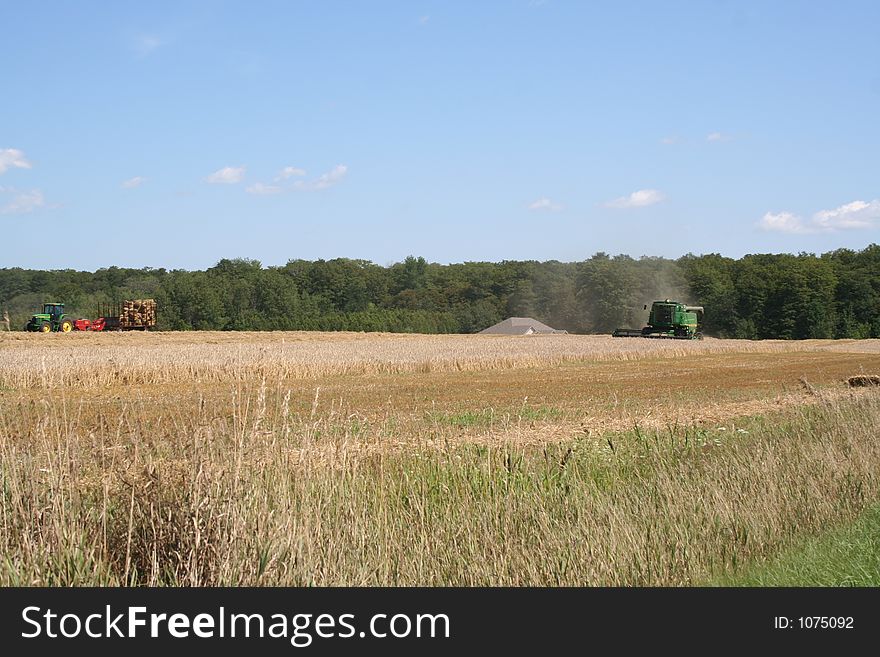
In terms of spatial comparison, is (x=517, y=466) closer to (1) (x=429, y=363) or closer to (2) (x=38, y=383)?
(2) (x=38, y=383)

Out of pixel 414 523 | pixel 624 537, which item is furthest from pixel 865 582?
pixel 414 523

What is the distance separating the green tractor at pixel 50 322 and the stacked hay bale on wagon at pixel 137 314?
452 cm

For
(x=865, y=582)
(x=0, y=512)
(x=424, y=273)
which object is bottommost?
(x=865, y=582)

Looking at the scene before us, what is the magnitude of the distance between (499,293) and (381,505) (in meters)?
116

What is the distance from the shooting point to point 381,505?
29.3 ft

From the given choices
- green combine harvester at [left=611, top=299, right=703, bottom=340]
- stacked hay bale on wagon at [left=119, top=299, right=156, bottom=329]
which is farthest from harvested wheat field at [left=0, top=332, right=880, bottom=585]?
stacked hay bale on wagon at [left=119, top=299, right=156, bottom=329]

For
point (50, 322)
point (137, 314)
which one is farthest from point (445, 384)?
point (137, 314)

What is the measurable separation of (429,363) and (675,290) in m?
73.3

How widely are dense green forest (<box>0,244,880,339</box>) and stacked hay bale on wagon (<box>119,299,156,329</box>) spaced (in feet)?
62.6

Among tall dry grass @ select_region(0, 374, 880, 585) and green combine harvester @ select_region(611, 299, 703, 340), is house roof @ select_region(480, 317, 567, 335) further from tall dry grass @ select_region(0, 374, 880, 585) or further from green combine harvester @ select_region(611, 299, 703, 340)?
tall dry grass @ select_region(0, 374, 880, 585)

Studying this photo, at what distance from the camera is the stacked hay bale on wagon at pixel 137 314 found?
216ft

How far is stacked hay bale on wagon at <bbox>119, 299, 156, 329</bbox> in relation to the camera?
65875 mm

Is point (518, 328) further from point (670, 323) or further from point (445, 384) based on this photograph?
point (445, 384)
